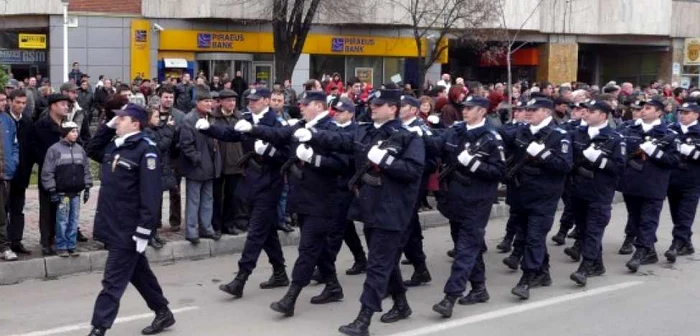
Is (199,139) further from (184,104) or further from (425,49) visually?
(425,49)

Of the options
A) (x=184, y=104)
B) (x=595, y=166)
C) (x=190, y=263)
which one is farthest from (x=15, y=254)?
(x=184, y=104)

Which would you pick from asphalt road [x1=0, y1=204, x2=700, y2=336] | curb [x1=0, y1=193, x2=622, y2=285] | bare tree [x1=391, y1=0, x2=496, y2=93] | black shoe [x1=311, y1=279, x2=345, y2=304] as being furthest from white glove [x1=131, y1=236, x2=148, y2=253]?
bare tree [x1=391, y1=0, x2=496, y2=93]

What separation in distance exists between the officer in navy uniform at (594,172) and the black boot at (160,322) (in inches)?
172

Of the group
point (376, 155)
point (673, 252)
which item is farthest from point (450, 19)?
point (376, 155)

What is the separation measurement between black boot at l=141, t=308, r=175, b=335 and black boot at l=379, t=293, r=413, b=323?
1860mm

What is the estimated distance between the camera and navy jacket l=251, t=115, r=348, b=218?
27.0 feet

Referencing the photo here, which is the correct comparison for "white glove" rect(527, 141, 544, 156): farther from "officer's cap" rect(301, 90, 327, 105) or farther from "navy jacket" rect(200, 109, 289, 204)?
"navy jacket" rect(200, 109, 289, 204)

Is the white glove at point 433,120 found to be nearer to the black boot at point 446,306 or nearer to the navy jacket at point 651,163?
the navy jacket at point 651,163

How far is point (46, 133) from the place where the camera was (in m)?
10.0

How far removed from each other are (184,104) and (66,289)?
33.2 feet

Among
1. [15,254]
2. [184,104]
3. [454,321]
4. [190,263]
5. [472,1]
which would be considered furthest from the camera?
[472,1]

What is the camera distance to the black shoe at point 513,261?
1070 centimetres

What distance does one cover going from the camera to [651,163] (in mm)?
10688

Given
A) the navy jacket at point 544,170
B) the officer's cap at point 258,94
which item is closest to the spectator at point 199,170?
the officer's cap at point 258,94
